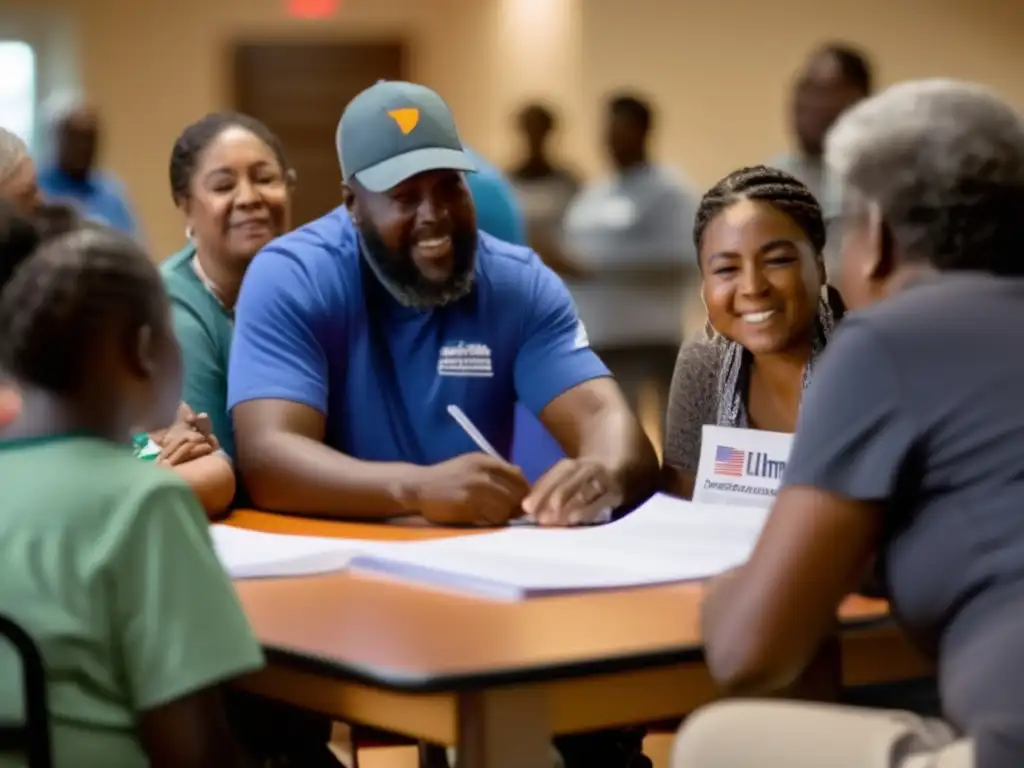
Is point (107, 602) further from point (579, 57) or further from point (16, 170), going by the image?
point (579, 57)

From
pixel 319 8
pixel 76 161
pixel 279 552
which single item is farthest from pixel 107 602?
pixel 319 8

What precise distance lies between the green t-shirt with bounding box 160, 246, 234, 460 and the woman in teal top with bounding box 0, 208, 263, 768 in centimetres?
114

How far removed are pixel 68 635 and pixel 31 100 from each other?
8.18 metres

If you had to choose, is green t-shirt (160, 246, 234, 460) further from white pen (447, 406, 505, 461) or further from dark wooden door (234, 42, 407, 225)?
dark wooden door (234, 42, 407, 225)

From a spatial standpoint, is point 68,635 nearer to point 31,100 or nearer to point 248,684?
point 248,684

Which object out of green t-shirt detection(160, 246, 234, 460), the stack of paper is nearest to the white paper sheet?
the stack of paper

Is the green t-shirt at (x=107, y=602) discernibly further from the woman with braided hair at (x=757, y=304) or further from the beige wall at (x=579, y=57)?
the beige wall at (x=579, y=57)

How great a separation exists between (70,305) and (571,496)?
0.93m

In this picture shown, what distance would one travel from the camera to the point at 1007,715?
141cm

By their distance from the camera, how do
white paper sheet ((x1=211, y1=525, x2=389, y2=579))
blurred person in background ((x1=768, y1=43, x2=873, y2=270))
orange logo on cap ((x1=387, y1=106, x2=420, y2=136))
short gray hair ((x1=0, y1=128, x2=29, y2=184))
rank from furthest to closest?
blurred person in background ((x1=768, y1=43, x2=873, y2=270))
orange logo on cap ((x1=387, y1=106, x2=420, y2=136))
short gray hair ((x1=0, y1=128, x2=29, y2=184))
white paper sheet ((x1=211, y1=525, x2=389, y2=579))

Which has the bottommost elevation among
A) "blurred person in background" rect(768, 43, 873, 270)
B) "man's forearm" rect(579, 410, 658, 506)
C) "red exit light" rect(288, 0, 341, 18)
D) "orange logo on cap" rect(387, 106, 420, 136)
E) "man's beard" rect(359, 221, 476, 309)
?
"man's forearm" rect(579, 410, 658, 506)

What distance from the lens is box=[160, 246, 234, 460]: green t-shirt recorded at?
9.15 ft

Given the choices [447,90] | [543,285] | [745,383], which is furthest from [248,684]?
[447,90]

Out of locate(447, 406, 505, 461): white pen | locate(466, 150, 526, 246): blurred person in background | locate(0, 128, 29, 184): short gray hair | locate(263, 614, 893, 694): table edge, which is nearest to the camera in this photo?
locate(263, 614, 893, 694): table edge
